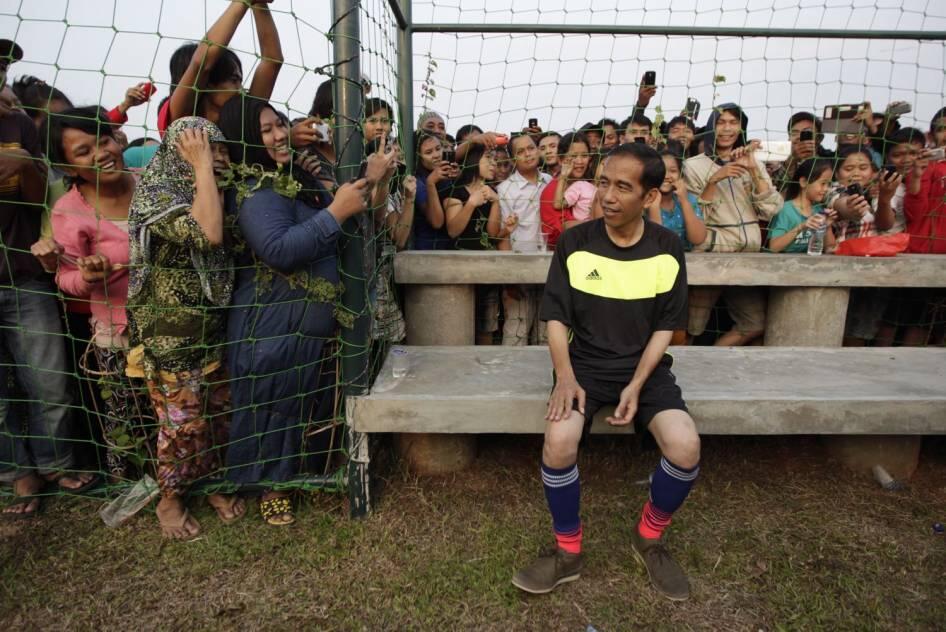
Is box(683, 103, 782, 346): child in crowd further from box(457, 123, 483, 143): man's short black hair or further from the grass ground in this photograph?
box(457, 123, 483, 143): man's short black hair

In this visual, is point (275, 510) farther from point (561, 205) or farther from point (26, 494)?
point (561, 205)

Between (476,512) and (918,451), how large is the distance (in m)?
2.10

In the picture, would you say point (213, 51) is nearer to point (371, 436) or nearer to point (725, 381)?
point (371, 436)

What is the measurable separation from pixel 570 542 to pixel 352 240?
4.46 feet

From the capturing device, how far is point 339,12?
79.6 inches

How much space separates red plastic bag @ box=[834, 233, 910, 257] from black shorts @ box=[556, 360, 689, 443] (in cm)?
178

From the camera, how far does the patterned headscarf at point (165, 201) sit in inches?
80.3

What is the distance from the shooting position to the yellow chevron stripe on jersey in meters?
2.16

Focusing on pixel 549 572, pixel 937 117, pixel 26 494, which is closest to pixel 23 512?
pixel 26 494

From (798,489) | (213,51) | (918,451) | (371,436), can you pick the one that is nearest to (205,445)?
(371,436)

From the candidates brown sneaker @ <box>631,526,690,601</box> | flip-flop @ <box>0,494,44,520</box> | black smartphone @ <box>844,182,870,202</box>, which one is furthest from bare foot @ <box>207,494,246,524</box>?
black smartphone @ <box>844,182,870,202</box>

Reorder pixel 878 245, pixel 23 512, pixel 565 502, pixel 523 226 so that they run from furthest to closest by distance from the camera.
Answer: pixel 523 226
pixel 878 245
pixel 23 512
pixel 565 502

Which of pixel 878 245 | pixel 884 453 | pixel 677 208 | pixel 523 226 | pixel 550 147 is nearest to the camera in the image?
pixel 884 453

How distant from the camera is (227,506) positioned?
7.91 ft
